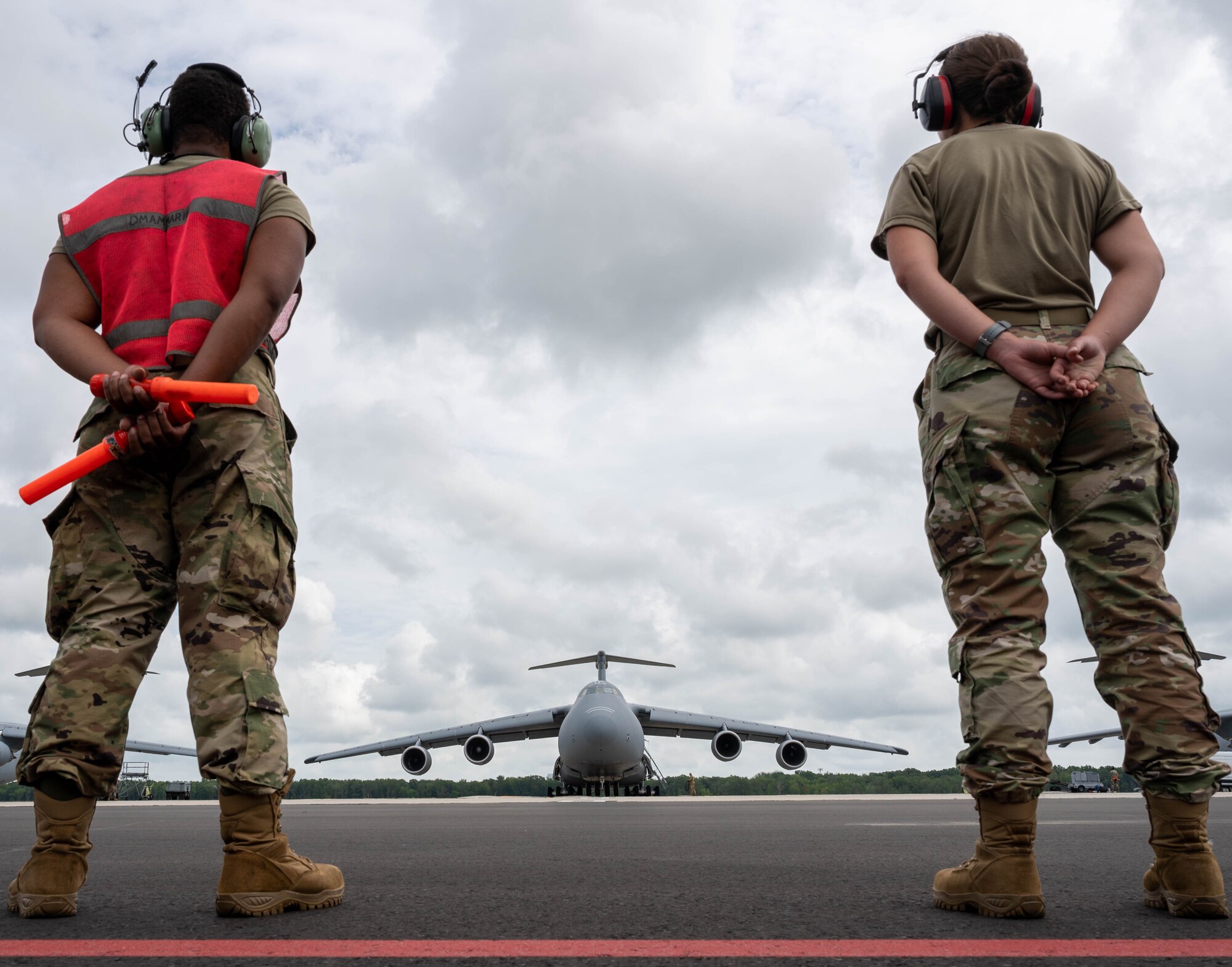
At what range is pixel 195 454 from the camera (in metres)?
2.36

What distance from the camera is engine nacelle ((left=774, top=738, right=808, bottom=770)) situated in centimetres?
2359

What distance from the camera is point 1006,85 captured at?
2.63 m

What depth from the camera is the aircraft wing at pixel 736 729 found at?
2991 cm

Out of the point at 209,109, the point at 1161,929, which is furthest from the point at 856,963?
the point at 209,109

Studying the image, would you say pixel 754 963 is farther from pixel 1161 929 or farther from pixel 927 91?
pixel 927 91

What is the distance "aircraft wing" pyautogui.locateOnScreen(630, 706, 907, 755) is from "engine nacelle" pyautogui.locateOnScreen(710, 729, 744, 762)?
4.71 meters

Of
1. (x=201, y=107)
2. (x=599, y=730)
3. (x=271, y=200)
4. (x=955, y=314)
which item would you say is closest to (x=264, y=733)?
(x=271, y=200)

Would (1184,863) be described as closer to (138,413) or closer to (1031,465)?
(1031,465)

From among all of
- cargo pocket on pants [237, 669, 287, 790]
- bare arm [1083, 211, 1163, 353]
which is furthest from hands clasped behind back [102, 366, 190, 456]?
bare arm [1083, 211, 1163, 353]

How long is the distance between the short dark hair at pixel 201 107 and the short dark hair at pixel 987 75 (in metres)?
2.09

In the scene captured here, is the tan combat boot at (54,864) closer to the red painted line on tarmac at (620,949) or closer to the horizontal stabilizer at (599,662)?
the red painted line on tarmac at (620,949)

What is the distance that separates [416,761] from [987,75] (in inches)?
959

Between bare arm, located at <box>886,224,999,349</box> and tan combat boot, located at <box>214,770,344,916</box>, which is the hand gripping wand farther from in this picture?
bare arm, located at <box>886,224,999,349</box>

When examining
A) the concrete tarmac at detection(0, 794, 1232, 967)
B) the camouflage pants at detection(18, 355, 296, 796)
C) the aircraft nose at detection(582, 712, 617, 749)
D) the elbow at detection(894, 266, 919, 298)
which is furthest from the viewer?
the aircraft nose at detection(582, 712, 617, 749)
